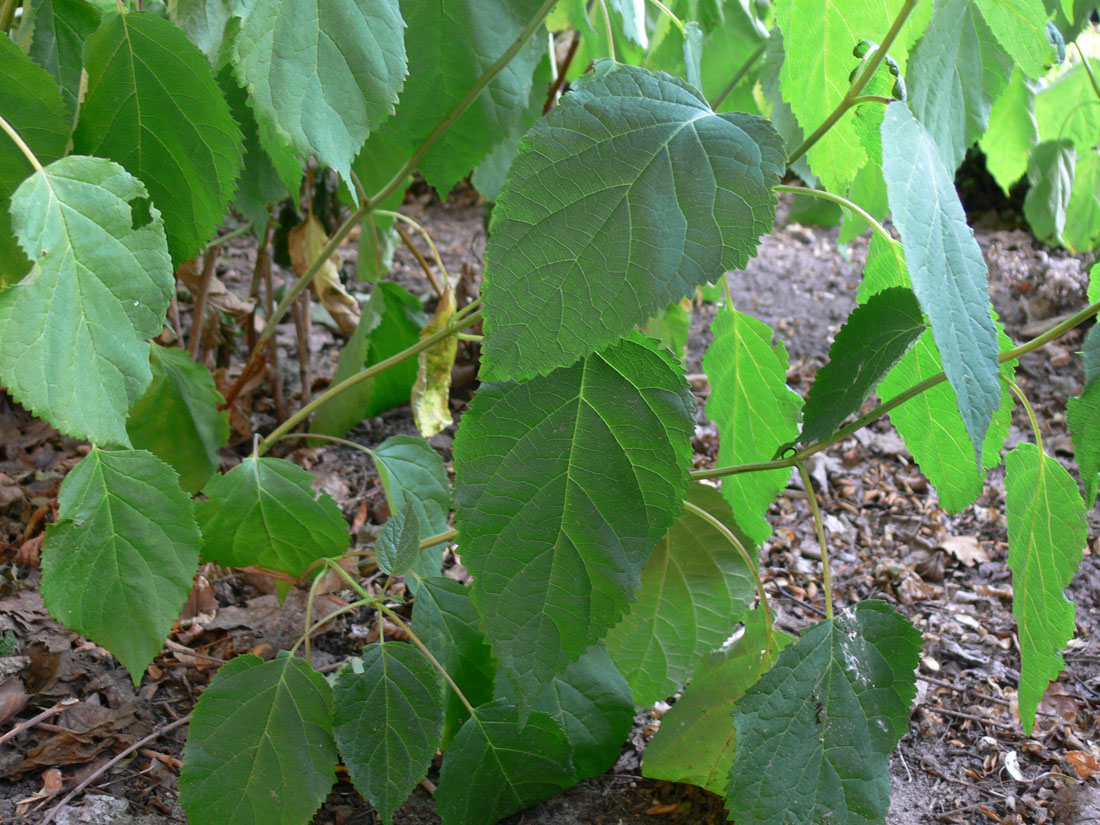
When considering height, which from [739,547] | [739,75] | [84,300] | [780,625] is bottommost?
[780,625]

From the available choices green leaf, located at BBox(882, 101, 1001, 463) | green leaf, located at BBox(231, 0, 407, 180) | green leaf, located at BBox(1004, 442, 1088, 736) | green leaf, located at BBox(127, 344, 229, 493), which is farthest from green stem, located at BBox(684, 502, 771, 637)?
green leaf, located at BBox(127, 344, 229, 493)

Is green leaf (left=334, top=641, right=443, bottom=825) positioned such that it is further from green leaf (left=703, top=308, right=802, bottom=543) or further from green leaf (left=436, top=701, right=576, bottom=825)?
green leaf (left=703, top=308, right=802, bottom=543)

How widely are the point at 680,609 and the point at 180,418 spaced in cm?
71

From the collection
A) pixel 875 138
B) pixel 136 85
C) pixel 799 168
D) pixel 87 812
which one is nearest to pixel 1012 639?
pixel 799 168

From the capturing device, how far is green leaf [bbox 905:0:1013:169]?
899mm

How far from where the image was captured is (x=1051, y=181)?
5.76 ft

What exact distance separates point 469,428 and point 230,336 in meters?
1.42

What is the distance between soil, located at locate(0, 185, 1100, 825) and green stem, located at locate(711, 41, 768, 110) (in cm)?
86

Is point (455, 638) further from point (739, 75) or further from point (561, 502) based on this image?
point (739, 75)

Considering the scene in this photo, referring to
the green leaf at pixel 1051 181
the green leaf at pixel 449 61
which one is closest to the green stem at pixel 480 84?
the green leaf at pixel 449 61

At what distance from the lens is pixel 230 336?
2.05 meters

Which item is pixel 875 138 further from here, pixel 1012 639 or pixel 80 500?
pixel 1012 639

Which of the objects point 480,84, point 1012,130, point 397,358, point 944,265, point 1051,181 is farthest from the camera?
point 1051,181

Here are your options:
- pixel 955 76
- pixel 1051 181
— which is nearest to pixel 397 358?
pixel 955 76
